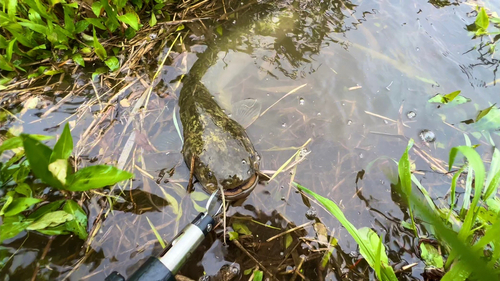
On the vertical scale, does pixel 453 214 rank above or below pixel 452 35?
below

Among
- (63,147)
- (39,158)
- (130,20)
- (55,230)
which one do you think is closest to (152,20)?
(130,20)

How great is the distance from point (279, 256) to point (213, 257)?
44cm

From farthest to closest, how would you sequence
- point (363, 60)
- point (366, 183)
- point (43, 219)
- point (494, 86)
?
1. point (363, 60)
2. point (494, 86)
3. point (366, 183)
4. point (43, 219)

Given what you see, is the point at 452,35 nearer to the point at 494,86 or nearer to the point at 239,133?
the point at 494,86

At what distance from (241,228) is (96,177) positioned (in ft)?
3.22

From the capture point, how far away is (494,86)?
266 cm

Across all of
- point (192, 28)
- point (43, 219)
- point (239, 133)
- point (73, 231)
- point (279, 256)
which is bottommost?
point (279, 256)

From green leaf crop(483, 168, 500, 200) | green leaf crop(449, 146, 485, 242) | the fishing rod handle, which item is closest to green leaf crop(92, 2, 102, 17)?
the fishing rod handle

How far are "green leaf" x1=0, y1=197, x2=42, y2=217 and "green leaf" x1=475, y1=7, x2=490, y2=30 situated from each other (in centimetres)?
406

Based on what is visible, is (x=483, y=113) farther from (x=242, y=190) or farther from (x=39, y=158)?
(x=39, y=158)

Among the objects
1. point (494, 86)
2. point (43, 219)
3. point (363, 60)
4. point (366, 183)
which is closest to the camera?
point (43, 219)

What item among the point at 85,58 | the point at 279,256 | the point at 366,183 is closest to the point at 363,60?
the point at 366,183

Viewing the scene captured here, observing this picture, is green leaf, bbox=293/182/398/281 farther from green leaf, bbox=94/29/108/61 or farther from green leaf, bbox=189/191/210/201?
green leaf, bbox=94/29/108/61

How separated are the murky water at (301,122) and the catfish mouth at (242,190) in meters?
0.07
